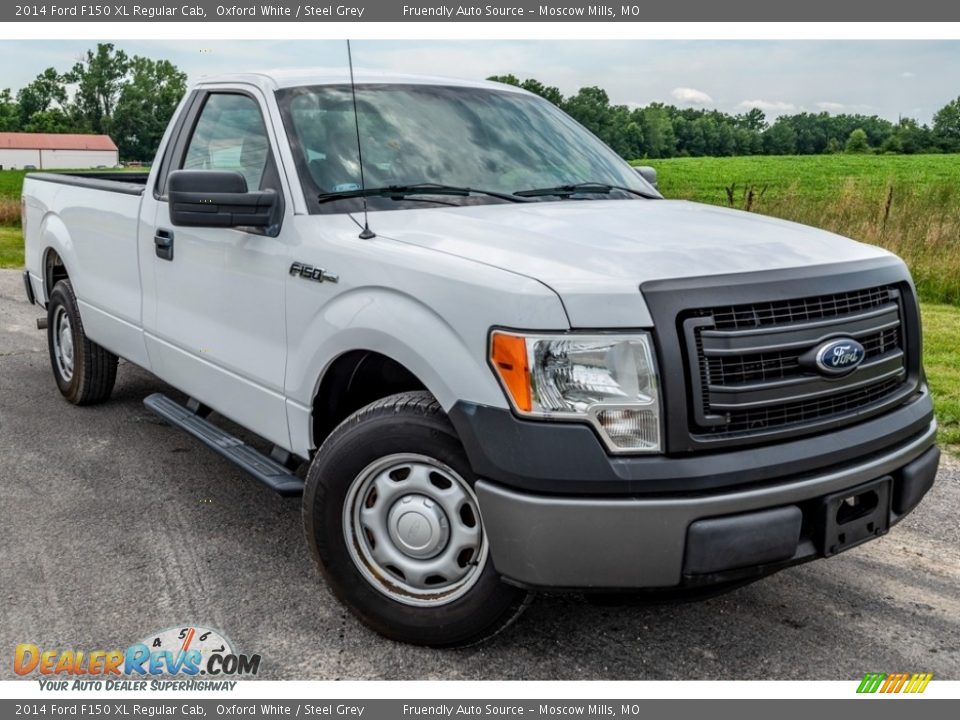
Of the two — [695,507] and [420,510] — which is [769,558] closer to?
[695,507]

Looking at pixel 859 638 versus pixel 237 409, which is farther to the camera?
pixel 237 409

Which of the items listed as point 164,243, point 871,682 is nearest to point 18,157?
point 164,243

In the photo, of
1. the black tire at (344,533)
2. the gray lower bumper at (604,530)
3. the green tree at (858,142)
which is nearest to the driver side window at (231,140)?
the black tire at (344,533)

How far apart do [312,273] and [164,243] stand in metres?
1.43

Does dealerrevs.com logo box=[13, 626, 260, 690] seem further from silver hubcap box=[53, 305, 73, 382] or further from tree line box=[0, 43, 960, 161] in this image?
tree line box=[0, 43, 960, 161]

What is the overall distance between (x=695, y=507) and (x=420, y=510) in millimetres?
925

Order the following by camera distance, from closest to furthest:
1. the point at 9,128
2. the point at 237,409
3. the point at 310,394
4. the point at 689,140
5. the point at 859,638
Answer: the point at 859,638, the point at 310,394, the point at 237,409, the point at 689,140, the point at 9,128

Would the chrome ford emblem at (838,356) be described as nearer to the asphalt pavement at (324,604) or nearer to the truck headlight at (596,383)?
the truck headlight at (596,383)

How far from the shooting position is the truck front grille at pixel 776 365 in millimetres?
2900

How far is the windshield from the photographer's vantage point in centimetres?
401

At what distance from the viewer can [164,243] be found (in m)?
4.79

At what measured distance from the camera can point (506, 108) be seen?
15.5 ft

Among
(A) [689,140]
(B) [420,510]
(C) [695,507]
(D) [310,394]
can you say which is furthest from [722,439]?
(A) [689,140]

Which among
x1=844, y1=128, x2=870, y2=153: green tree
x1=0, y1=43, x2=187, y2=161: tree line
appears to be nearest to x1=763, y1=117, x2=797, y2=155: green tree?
x1=844, y1=128, x2=870, y2=153: green tree
